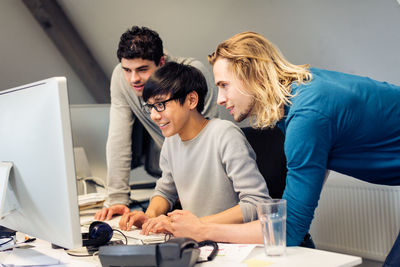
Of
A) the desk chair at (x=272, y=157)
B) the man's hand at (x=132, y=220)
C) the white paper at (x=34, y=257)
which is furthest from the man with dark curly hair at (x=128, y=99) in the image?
the white paper at (x=34, y=257)

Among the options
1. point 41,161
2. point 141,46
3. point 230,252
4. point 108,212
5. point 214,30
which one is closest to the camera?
point 41,161

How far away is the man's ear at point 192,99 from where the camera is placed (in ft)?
5.16

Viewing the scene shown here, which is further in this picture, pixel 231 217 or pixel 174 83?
pixel 174 83

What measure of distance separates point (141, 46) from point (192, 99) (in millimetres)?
438

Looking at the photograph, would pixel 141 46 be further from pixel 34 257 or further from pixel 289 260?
pixel 289 260

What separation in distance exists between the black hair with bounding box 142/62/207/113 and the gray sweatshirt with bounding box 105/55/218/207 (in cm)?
34

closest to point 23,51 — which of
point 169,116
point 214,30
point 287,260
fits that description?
point 214,30

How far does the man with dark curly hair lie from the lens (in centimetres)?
188

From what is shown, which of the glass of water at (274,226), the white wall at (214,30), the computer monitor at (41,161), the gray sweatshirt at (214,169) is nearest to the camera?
the computer monitor at (41,161)

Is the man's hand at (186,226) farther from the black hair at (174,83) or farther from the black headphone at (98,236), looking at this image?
the black hair at (174,83)

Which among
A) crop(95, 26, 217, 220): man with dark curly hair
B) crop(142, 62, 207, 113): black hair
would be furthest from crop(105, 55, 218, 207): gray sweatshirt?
crop(142, 62, 207, 113): black hair

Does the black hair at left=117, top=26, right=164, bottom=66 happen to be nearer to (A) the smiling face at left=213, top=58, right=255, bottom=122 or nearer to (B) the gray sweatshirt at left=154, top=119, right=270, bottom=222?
(B) the gray sweatshirt at left=154, top=119, right=270, bottom=222

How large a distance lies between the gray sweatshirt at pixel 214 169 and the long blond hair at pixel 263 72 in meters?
0.18

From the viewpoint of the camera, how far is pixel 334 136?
1111 mm
